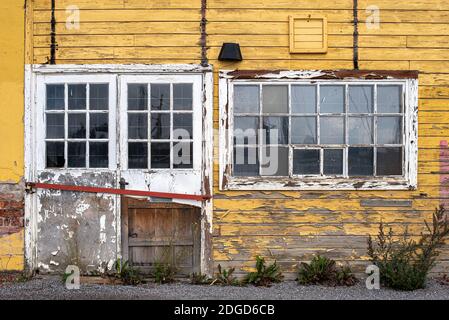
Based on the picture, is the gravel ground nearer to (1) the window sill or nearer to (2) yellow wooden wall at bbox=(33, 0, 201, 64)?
(1) the window sill

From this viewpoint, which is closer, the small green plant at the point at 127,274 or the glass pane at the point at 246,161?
the small green plant at the point at 127,274

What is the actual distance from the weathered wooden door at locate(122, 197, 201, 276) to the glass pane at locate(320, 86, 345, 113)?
6.59 ft

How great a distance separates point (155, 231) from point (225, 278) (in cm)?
102

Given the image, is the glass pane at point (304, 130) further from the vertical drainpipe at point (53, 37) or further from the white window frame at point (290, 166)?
the vertical drainpipe at point (53, 37)

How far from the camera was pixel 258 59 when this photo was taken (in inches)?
260

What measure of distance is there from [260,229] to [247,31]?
94.9 inches

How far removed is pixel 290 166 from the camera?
21.7 ft

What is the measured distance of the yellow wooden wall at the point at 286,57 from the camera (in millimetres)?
6547

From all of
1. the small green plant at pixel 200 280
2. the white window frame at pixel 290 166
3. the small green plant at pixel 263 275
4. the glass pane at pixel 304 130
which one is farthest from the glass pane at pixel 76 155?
the glass pane at pixel 304 130

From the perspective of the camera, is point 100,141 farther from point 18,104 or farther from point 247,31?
point 247,31

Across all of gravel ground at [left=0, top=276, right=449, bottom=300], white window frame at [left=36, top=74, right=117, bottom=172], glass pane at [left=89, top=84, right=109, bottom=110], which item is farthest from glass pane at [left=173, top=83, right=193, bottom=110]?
gravel ground at [left=0, top=276, right=449, bottom=300]

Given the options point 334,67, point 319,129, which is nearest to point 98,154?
point 319,129

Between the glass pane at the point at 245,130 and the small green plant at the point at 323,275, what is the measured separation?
1.63 m

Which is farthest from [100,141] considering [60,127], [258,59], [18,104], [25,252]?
[258,59]
